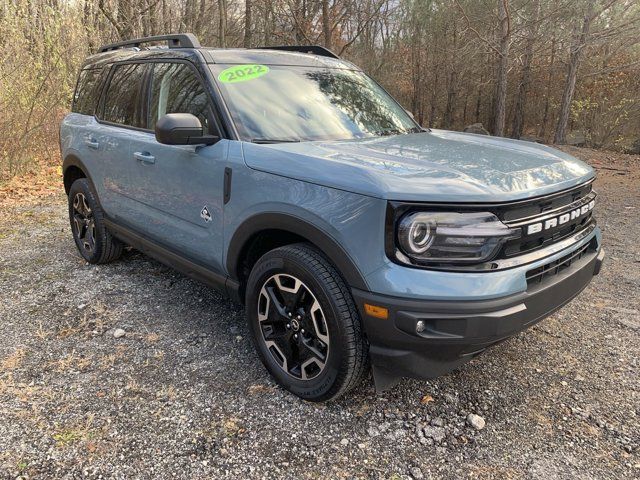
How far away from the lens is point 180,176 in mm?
3061

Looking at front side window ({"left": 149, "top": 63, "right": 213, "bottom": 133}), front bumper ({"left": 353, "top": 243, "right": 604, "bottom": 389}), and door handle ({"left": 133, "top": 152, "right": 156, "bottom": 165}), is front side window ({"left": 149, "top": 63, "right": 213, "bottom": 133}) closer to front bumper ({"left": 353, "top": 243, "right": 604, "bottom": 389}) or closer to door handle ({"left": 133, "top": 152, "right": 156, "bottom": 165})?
door handle ({"left": 133, "top": 152, "right": 156, "bottom": 165})

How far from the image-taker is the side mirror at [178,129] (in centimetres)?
261

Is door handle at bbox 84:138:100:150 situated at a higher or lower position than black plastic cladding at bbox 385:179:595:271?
higher

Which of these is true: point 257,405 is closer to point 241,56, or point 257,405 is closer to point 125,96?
point 241,56

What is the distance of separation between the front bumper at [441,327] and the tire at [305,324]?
0.36 ft

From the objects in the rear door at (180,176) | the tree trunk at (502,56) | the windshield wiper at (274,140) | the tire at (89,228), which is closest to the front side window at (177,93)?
the rear door at (180,176)

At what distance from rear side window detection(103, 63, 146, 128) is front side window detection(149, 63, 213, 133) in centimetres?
21

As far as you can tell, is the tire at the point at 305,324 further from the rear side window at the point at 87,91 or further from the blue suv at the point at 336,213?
the rear side window at the point at 87,91

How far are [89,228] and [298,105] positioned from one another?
8.37ft

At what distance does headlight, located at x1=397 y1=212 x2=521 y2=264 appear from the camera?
203 cm

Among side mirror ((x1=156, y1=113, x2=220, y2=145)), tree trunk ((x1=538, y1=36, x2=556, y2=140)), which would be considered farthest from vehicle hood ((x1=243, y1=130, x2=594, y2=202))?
tree trunk ((x1=538, y1=36, x2=556, y2=140))

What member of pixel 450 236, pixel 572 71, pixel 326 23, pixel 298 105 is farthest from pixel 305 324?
pixel 572 71

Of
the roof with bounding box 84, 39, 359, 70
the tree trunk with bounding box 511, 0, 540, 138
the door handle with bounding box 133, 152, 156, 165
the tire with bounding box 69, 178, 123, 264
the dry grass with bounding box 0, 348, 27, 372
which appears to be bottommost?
the dry grass with bounding box 0, 348, 27, 372

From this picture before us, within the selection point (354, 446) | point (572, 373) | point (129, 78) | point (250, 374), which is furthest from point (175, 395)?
point (129, 78)
